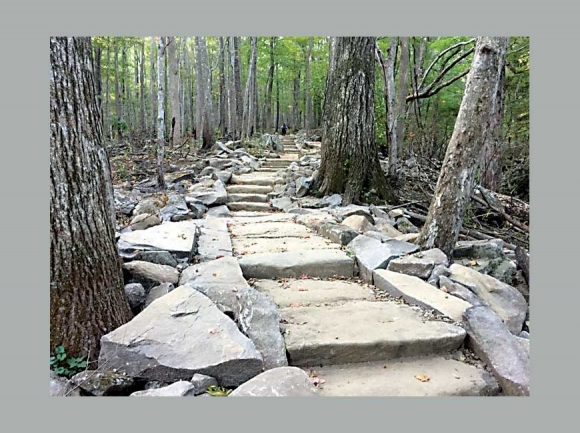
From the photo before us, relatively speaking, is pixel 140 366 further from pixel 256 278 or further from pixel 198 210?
pixel 198 210

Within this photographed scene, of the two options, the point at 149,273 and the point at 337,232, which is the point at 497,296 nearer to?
the point at 337,232

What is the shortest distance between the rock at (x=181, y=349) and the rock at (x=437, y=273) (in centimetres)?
206

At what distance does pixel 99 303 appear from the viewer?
317 cm

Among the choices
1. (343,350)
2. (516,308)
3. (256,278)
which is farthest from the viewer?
(256,278)

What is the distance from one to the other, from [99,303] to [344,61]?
6295 millimetres

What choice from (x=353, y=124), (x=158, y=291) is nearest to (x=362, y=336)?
(x=158, y=291)

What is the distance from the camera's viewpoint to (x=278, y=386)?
248 centimetres

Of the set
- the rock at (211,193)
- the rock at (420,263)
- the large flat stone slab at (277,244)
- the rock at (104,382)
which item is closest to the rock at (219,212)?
the rock at (211,193)

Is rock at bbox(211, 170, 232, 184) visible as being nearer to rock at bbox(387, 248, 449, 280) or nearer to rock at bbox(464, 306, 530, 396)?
rock at bbox(387, 248, 449, 280)

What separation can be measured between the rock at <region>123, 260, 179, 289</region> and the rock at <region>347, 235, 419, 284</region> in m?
1.89

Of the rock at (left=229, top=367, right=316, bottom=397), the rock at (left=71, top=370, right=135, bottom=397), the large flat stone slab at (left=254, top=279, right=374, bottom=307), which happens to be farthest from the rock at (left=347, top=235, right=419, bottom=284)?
the rock at (left=71, top=370, right=135, bottom=397)

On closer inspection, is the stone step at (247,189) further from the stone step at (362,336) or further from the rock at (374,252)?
the stone step at (362,336)

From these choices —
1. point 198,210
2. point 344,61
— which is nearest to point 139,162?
point 198,210

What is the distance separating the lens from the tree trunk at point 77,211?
295 centimetres
